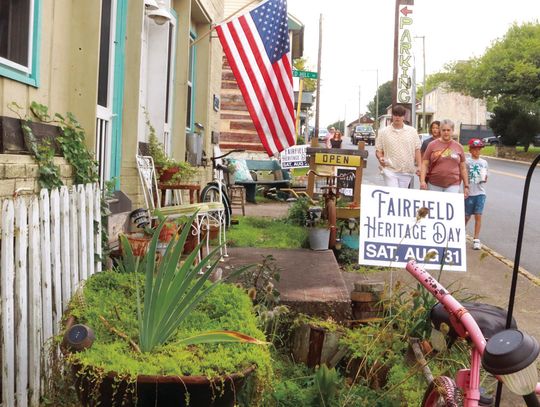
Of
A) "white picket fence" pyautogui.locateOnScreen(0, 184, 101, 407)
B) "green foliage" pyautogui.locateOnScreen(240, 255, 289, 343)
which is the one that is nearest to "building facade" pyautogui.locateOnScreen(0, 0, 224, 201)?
"white picket fence" pyautogui.locateOnScreen(0, 184, 101, 407)

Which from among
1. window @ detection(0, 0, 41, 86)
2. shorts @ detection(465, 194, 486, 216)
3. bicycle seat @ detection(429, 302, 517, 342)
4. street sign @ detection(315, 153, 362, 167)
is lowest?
bicycle seat @ detection(429, 302, 517, 342)

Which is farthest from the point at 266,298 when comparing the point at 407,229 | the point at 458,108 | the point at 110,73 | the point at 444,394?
the point at 458,108

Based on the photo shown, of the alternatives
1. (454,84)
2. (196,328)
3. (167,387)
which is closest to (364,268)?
(196,328)

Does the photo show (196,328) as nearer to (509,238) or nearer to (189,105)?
(189,105)

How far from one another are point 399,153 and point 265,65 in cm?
240

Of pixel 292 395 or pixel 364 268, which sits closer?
pixel 292 395

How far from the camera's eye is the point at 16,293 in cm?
314

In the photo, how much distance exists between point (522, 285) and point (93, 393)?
5.97 m

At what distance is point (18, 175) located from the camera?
12.5ft

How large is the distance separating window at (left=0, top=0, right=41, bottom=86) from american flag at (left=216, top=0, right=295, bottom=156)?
3037mm

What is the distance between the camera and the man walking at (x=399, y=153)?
873cm

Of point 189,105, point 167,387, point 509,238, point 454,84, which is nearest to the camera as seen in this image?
point 167,387

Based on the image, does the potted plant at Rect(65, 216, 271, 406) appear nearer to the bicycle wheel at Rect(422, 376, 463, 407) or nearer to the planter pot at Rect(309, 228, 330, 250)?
the bicycle wheel at Rect(422, 376, 463, 407)

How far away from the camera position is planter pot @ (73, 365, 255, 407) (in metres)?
2.29
